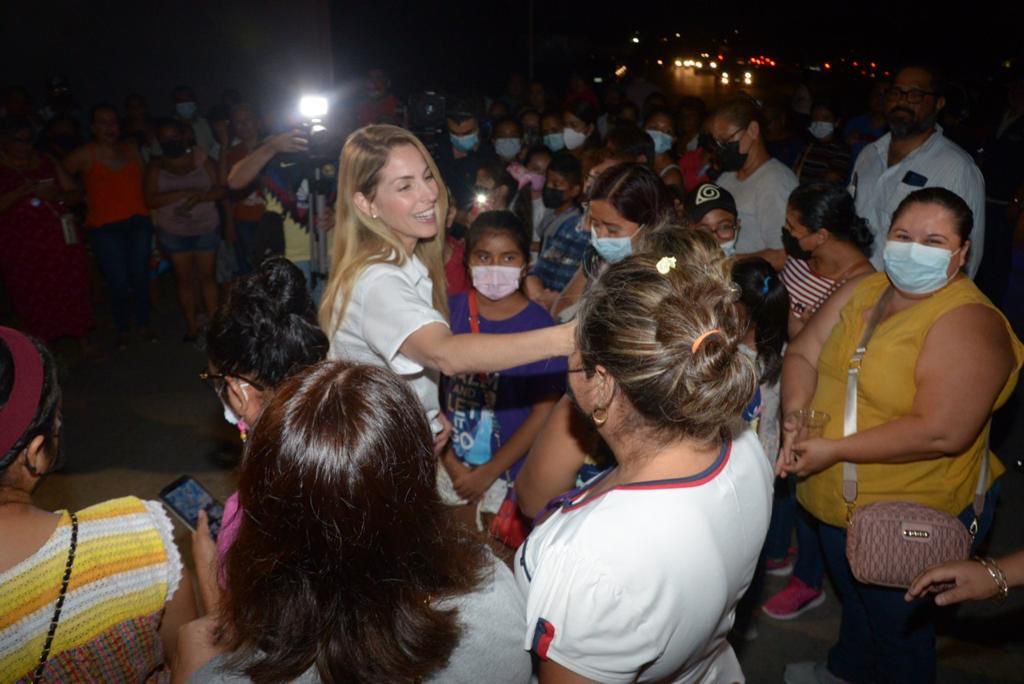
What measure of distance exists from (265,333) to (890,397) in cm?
192

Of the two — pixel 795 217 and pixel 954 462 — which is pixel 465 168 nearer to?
pixel 795 217

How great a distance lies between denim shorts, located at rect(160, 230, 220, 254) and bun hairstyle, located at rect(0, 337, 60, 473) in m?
5.17

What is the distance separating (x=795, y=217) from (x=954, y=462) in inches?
55.1

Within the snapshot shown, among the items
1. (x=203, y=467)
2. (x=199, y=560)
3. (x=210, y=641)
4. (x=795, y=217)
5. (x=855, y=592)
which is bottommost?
(x=203, y=467)

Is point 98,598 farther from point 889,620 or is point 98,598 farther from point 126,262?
point 126,262

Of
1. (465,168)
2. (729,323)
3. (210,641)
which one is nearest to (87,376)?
(465,168)

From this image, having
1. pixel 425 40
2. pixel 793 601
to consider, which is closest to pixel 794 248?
pixel 793 601

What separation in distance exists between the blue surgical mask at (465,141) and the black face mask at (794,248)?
293 cm

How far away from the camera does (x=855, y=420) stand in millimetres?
2428

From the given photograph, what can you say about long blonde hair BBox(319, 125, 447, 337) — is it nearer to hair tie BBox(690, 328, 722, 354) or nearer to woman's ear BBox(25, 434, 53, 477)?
woman's ear BBox(25, 434, 53, 477)

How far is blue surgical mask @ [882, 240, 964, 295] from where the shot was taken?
2303 mm

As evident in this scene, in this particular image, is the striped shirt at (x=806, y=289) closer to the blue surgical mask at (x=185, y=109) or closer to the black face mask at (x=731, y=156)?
the black face mask at (x=731, y=156)

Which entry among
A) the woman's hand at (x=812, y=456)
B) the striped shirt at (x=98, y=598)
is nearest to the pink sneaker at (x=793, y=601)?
the woman's hand at (x=812, y=456)

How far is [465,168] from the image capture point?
218 inches
